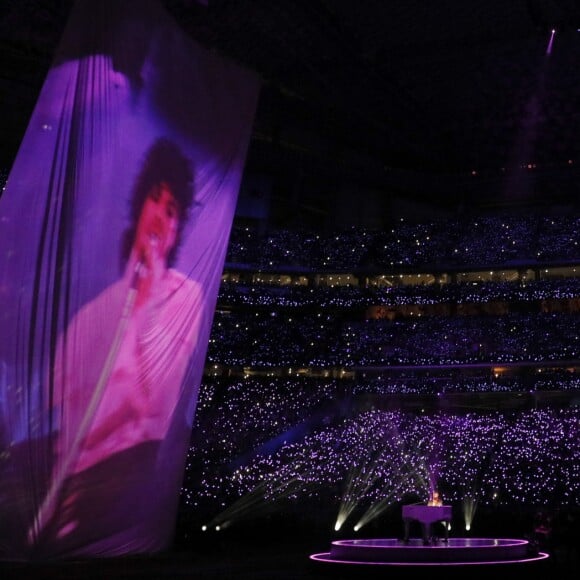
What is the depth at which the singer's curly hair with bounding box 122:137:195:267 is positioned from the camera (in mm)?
12789

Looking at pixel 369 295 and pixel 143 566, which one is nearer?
pixel 143 566

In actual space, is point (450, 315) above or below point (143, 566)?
above

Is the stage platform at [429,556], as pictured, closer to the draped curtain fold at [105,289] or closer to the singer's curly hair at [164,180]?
the draped curtain fold at [105,289]

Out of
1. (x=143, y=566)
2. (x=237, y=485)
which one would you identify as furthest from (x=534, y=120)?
(x=143, y=566)

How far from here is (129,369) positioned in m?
12.6

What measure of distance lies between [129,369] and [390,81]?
2492cm

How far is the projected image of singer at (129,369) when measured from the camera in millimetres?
11617

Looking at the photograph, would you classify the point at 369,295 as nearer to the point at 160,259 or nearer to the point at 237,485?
the point at 237,485

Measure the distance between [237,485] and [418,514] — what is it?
10.6 m

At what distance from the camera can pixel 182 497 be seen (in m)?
23.0

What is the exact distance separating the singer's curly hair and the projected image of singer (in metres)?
0.02

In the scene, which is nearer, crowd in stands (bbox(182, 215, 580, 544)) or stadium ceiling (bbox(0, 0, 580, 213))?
crowd in stands (bbox(182, 215, 580, 544))

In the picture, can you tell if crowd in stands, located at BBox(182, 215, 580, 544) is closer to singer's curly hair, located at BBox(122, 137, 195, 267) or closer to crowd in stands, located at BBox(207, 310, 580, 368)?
crowd in stands, located at BBox(207, 310, 580, 368)

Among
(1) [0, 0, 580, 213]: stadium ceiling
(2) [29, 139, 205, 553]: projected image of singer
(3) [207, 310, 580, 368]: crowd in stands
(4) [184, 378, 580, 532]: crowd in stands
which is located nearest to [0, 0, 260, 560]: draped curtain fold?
(2) [29, 139, 205, 553]: projected image of singer
